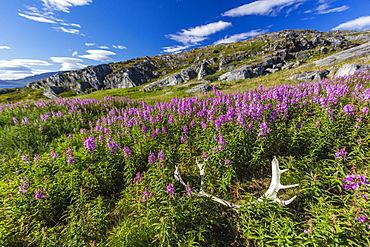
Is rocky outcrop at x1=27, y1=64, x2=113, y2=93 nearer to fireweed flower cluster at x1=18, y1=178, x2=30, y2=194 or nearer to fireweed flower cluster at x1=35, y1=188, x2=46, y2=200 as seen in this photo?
fireweed flower cluster at x1=18, y1=178, x2=30, y2=194

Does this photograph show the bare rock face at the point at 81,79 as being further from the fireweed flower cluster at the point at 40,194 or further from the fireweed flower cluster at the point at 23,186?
the fireweed flower cluster at the point at 40,194

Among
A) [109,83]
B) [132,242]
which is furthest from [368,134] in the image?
[109,83]

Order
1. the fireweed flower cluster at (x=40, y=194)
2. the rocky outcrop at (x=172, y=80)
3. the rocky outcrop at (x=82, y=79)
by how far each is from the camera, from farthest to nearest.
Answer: the rocky outcrop at (x=82, y=79) < the rocky outcrop at (x=172, y=80) < the fireweed flower cluster at (x=40, y=194)

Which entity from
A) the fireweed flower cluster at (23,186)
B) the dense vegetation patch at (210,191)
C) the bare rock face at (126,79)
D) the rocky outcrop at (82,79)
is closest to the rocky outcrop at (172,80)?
the bare rock face at (126,79)

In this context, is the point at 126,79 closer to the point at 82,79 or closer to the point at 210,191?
the point at 82,79

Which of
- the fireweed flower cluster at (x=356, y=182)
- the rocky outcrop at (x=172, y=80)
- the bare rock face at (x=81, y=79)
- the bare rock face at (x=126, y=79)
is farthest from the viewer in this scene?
the bare rock face at (x=81, y=79)

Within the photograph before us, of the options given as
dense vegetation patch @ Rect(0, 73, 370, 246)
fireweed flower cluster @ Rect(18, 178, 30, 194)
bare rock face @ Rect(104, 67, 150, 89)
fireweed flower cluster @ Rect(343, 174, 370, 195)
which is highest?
bare rock face @ Rect(104, 67, 150, 89)

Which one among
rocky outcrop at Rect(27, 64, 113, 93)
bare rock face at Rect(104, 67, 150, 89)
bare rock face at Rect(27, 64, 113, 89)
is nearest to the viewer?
bare rock face at Rect(104, 67, 150, 89)

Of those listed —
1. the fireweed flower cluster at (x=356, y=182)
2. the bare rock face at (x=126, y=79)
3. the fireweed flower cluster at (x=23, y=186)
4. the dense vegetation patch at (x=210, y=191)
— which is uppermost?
the bare rock face at (x=126, y=79)

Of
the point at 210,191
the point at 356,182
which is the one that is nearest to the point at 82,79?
the point at 210,191

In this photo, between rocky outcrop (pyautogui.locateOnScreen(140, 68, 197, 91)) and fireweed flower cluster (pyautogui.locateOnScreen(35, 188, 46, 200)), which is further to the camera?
rocky outcrop (pyautogui.locateOnScreen(140, 68, 197, 91))

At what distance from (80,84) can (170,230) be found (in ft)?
433

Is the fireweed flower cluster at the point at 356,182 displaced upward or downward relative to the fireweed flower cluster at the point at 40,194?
upward

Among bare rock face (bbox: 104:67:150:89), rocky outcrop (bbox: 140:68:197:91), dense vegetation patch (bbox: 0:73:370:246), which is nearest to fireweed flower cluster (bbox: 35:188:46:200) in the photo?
dense vegetation patch (bbox: 0:73:370:246)
